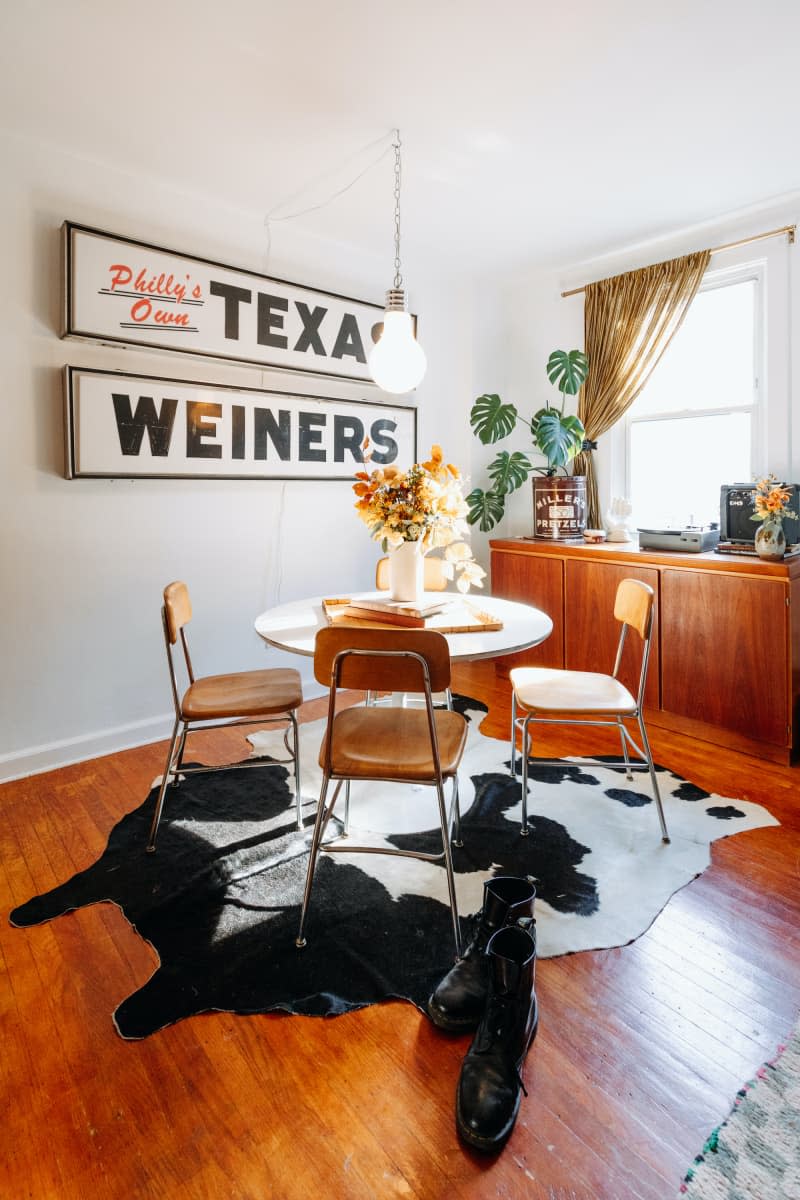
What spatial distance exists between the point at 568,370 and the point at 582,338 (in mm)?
406

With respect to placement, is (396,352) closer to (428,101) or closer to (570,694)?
(428,101)

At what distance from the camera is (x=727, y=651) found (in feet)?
10.0

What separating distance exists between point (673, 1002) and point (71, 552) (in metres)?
2.77

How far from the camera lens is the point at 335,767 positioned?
1780mm

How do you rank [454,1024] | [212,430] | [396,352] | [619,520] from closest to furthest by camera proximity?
[454,1024] → [396,352] → [212,430] → [619,520]

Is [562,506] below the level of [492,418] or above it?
below

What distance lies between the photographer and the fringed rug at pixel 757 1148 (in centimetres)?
114

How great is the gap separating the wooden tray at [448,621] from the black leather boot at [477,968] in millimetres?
748

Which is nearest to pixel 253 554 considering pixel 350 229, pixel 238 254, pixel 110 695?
pixel 110 695

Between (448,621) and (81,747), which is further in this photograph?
(81,747)

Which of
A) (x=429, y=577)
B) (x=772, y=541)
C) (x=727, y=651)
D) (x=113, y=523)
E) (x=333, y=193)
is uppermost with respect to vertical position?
(x=333, y=193)

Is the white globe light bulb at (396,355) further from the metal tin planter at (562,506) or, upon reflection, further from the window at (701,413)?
the window at (701,413)

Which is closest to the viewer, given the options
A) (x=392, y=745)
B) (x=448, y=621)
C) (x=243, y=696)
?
(x=392, y=745)

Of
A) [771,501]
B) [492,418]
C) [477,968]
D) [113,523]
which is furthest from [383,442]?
[477,968]
